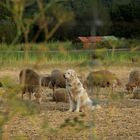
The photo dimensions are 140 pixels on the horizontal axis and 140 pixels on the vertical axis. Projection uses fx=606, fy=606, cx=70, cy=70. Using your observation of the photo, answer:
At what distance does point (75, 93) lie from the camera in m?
12.8

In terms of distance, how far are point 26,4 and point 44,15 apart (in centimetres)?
12

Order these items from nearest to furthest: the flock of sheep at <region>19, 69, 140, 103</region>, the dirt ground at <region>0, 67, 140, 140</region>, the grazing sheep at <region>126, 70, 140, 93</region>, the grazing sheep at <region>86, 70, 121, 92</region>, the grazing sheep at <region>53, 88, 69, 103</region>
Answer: the grazing sheep at <region>86, 70, 121, 92</region>
the dirt ground at <region>0, 67, 140, 140</region>
the flock of sheep at <region>19, 69, 140, 103</region>
the grazing sheep at <region>53, 88, 69, 103</region>
the grazing sheep at <region>126, 70, 140, 93</region>

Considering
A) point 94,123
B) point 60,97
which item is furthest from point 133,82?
point 94,123

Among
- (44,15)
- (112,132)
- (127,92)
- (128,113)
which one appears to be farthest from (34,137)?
(127,92)

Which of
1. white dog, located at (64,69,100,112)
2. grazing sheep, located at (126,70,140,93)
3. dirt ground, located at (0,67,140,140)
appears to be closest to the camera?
dirt ground, located at (0,67,140,140)

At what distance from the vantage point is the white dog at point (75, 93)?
1229cm

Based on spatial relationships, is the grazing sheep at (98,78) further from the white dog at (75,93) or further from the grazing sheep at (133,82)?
the grazing sheep at (133,82)

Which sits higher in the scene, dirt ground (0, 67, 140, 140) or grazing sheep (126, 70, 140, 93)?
grazing sheep (126, 70, 140, 93)

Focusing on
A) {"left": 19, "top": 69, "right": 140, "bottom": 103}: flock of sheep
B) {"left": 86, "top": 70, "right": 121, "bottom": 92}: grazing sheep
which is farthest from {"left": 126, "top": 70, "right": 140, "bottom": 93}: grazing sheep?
{"left": 86, "top": 70, "right": 121, "bottom": 92}: grazing sheep

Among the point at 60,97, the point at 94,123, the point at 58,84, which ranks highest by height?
the point at 58,84

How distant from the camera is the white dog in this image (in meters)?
12.3

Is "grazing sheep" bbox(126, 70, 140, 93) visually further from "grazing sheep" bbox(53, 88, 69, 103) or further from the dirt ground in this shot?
"grazing sheep" bbox(53, 88, 69, 103)

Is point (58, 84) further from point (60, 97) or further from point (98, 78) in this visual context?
point (98, 78)

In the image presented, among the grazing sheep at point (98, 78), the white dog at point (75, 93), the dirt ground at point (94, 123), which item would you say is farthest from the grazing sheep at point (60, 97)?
the grazing sheep at point (98, 78)
